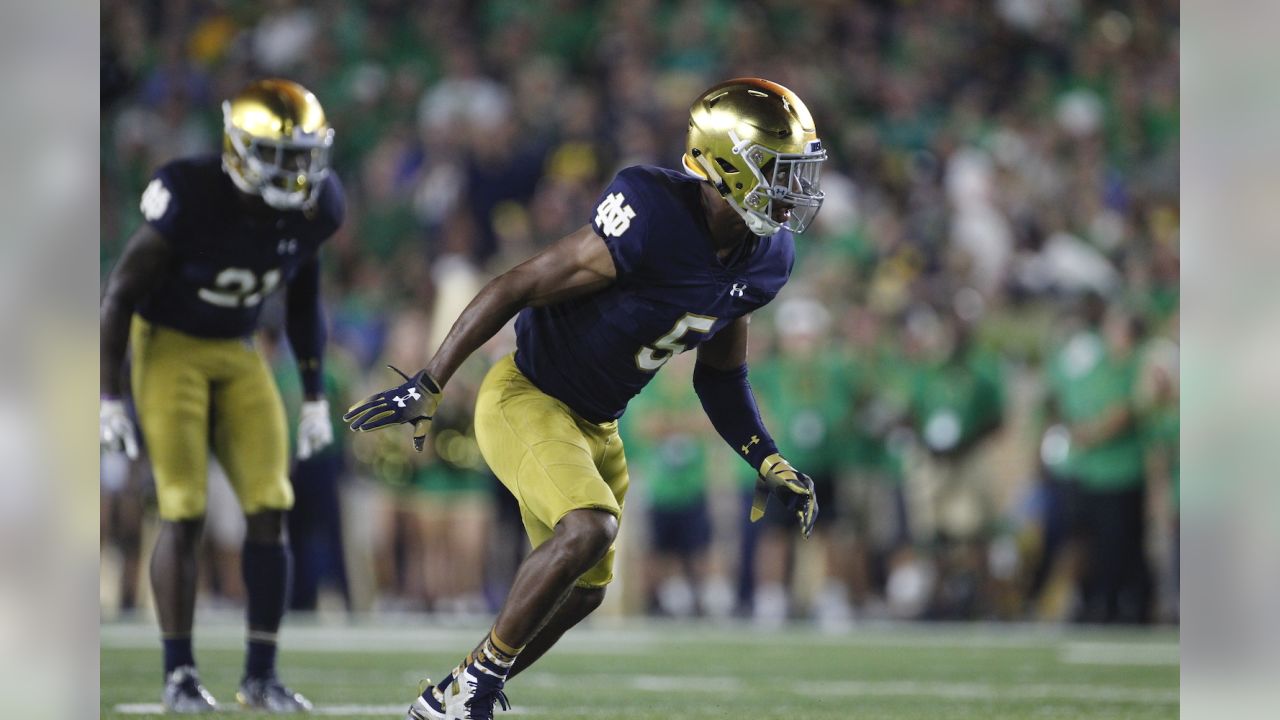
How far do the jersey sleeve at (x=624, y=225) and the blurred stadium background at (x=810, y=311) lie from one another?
5.02 metres

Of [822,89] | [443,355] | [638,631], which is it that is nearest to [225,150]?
[443,355]

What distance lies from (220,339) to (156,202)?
0.45 m

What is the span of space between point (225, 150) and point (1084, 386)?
204 inches

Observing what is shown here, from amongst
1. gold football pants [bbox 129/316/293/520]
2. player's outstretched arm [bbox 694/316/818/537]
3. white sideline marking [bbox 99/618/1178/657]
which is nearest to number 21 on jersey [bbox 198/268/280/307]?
gold football pants [bbox 129/316/293/520]

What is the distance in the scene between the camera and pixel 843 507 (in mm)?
8688

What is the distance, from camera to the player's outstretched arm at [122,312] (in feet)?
14.4

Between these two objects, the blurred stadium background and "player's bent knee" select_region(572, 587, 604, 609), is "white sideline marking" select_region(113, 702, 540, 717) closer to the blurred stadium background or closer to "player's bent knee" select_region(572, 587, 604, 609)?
"player's bent knee" select_region(572, 587, 604, 609)

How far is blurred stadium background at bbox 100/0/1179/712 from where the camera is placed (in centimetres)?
859

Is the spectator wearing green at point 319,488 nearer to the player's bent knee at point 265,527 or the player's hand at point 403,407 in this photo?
the player's bent knee at point 265,527

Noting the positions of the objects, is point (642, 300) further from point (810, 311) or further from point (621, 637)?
point (810, 311)

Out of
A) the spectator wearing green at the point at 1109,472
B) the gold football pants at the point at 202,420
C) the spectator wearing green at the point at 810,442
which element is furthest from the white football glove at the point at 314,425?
the spectator wearing green at the point at 1109,472

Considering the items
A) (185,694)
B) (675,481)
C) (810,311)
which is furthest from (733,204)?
(810,311)

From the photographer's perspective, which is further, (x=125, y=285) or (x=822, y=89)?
(x=822, y=89)
